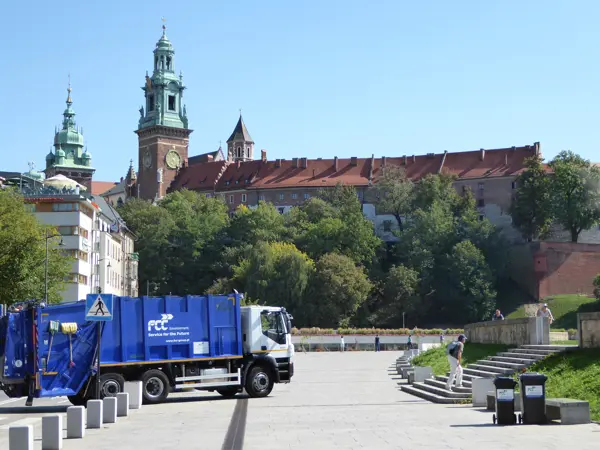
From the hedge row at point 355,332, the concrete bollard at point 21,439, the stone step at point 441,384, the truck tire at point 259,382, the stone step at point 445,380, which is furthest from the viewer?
the hedge row at point 355,332

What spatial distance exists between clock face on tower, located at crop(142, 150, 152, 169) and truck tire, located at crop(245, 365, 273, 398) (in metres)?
149

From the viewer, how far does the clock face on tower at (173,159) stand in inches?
7146

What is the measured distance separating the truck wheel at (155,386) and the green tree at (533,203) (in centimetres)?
9959

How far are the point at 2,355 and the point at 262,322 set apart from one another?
8693 millimetres

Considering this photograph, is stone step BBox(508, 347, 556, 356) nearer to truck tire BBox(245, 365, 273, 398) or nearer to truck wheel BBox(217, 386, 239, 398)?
truck tire BBox(245, 365, 273, 398)

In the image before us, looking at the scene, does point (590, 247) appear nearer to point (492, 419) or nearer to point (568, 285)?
point (568, 285)

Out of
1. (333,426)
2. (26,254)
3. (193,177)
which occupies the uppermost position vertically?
(193,177)

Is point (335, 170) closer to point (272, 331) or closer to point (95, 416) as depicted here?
point (272, 331)

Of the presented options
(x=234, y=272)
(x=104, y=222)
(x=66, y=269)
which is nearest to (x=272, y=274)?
(x=234, y=272)

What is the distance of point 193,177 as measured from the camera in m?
182

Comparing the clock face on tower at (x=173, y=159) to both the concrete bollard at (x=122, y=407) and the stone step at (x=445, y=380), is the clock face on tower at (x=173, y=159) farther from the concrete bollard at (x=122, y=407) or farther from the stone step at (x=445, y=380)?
the concrete bollard at (x=122, y=407)

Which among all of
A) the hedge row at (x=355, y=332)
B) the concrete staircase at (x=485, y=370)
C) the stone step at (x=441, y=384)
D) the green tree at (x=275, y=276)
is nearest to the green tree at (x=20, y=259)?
the concrete staircase at (x=485, y=370)

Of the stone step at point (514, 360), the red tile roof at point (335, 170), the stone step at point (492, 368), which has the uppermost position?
the red tile roof at point (335, 170)

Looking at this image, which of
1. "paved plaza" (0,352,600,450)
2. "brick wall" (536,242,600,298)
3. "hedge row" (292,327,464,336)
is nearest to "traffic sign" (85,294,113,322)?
"paved plaza" (0,352,600,450)
